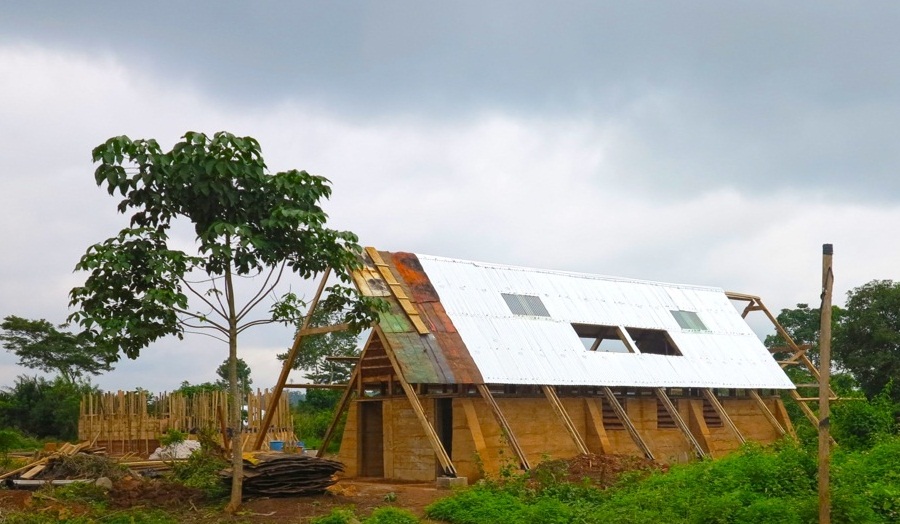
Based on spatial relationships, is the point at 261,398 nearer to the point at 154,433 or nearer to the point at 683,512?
the point at 154,433

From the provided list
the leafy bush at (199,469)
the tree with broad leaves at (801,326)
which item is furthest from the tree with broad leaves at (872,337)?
the leafy bush at (199,469)

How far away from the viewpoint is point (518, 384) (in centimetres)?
2153

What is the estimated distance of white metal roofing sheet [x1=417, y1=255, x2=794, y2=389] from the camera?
22.4 m

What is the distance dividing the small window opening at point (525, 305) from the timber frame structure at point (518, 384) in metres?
0.04

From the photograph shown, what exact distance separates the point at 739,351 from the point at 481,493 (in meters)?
15.1

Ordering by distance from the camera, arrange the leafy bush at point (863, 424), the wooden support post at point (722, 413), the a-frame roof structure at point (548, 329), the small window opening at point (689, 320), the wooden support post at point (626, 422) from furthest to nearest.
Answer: the small window opening at point (689, 320), the wooden support post at point (722, 413), the wooden support post at point (626, 422), the a-frame roof structure at point (548, 329), the leafy bush at point (863, 424)

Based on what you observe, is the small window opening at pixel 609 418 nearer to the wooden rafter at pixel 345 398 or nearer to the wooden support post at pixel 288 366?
the wooden rafter at pixel 345 398

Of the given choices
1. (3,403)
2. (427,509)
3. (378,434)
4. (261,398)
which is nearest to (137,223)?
(427,509)

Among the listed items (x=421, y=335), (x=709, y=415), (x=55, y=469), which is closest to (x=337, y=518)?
(x=421, y=335)

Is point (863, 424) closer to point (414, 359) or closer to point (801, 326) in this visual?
point (414, 359)

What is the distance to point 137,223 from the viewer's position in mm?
16250

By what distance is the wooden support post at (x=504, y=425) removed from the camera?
772 inches

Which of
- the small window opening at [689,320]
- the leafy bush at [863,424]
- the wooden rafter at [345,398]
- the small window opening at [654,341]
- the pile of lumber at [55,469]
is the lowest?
the pile of lumber at [55,469]

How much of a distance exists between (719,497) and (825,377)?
12.1ft
